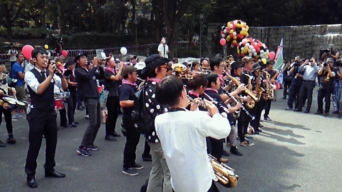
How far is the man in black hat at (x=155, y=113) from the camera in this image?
3883 mm

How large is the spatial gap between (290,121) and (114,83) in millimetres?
5405

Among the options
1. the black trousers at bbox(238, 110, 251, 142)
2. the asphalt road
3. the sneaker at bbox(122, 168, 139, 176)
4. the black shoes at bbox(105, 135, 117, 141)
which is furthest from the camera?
the black shoes at bbox(105, 135, 117, 141)

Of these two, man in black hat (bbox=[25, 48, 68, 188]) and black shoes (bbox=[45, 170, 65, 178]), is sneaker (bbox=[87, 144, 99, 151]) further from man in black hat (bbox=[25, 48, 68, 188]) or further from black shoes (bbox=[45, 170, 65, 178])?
man in black hat (bbox=[25, 48, 68, 188])

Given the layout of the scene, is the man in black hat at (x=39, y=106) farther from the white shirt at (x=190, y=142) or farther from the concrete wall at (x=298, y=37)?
the concrete wall at (x=298, y=37)

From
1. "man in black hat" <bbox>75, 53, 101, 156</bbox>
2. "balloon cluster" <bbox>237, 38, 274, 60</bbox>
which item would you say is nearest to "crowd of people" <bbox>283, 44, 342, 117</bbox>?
"balloon cluster" <bbox>237, 38, 274, 60</bbox>

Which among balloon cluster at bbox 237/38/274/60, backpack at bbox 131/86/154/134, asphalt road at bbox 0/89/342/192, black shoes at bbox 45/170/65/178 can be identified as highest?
balloon cluster at bbox 237/38/274/60

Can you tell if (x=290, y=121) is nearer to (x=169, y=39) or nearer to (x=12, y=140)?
(x=12, y=140)

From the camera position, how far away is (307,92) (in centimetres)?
1124

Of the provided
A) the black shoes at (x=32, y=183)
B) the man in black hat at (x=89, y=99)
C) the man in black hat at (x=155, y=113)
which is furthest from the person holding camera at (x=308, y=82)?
the black shoes at (x=32, y=183)

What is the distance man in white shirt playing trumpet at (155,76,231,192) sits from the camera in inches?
106

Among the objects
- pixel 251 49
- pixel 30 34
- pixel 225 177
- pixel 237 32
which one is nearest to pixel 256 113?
pixel 251 49

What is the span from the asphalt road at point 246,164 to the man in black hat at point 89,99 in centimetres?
27

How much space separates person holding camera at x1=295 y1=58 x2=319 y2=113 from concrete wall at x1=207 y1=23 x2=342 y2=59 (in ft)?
39.1

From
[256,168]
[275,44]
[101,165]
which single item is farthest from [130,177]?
[275,44]
